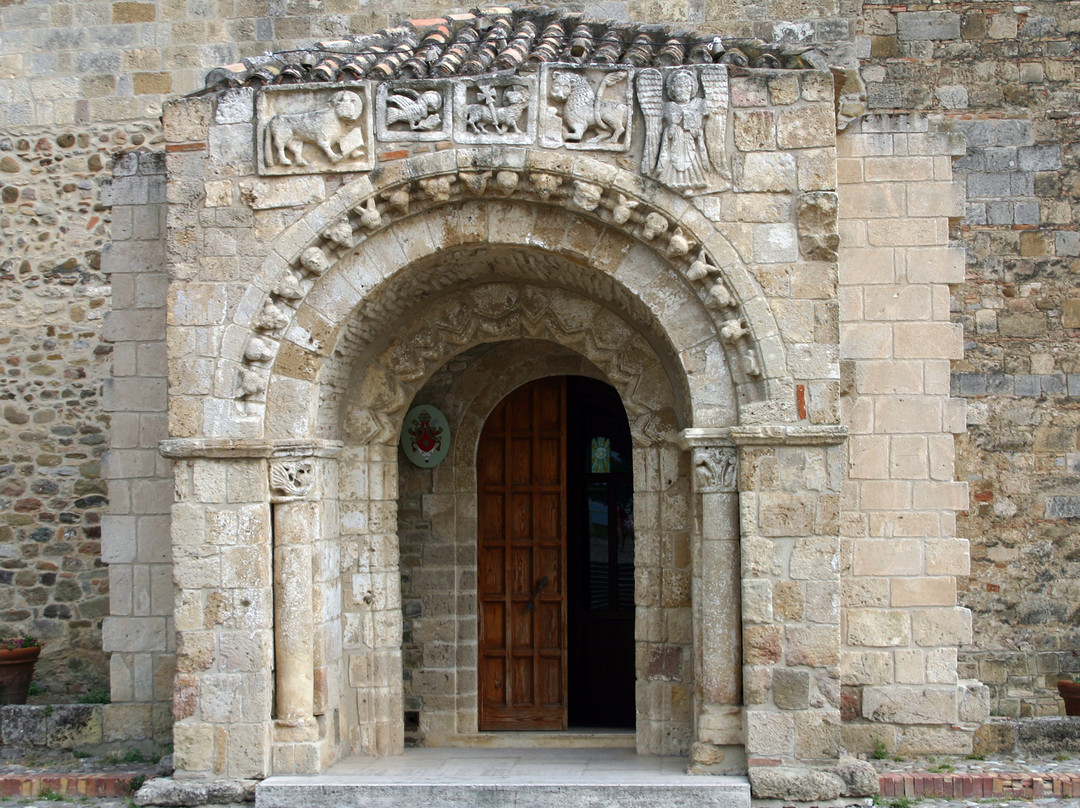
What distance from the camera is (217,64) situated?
1009 cm

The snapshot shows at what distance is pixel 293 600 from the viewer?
6.20m

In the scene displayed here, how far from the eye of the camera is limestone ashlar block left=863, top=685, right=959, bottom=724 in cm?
643

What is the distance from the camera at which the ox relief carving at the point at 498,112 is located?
236 inches

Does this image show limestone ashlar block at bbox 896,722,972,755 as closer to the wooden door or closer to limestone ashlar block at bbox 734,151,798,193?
the wooden door

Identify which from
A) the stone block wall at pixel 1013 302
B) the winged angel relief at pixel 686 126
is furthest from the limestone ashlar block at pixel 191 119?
the stone block wall at pixel 1013 302

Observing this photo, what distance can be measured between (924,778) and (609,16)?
661 centimetres

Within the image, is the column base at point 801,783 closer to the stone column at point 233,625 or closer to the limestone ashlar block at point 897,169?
the stone column at point 233,625

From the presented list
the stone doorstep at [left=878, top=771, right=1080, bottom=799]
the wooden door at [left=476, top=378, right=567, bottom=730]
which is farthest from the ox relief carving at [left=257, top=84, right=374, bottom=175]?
the stone doorstep at [left=878, top=771, right=1080, bottom=799]

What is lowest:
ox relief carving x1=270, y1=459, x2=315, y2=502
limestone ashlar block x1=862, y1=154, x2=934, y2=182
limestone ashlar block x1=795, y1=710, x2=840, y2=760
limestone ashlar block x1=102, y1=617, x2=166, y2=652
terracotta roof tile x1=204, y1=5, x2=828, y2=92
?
limestone ashlar block x1=795, y1=710, x2=840, y2=760

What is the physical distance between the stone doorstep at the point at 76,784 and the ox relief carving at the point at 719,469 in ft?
11.9

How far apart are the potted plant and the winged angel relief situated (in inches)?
249

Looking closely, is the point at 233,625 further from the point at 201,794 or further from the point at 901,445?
the point at 901,445

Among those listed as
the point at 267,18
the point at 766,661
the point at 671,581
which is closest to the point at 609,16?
the point at 267,18

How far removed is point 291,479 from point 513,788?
2033mm
